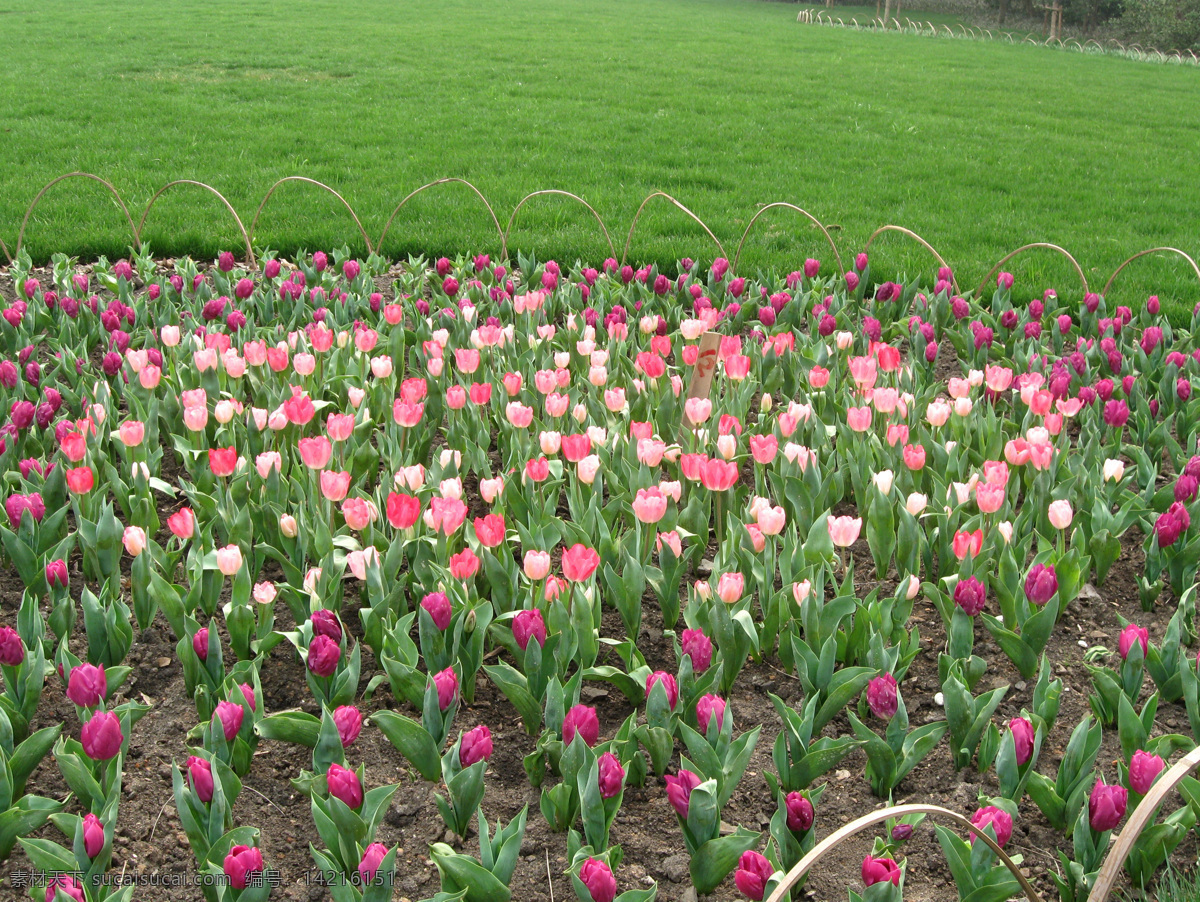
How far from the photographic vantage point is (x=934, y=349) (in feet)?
12.8

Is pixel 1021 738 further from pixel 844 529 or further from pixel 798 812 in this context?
pixel 844 529

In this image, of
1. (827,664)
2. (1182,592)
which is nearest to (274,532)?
(827,664)

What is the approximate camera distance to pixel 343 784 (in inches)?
67.0

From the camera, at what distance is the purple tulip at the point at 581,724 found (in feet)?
6.08

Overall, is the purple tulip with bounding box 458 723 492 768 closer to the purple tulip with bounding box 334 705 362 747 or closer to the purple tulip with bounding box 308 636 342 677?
the purple tulip with bounding box 334 705 362 747

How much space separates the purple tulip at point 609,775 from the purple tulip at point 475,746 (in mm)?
197

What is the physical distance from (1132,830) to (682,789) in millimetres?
679

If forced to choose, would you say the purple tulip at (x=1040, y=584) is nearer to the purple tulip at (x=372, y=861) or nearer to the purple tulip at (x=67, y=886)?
the purple tulip at (x=372, y=861)

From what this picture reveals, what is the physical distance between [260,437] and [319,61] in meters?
11.2

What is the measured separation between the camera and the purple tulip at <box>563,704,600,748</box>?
1854 mm

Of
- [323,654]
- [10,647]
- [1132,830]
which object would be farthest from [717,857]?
[10,647]

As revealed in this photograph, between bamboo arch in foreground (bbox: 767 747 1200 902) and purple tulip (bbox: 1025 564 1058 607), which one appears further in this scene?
purple tulip (bbox: 1025 564 1058 607)

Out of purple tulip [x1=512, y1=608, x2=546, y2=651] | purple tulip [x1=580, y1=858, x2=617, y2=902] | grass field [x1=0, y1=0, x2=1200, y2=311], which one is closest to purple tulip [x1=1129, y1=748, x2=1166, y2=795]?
purple tulip [x1=580, y1=858, x2=617, y2=902]

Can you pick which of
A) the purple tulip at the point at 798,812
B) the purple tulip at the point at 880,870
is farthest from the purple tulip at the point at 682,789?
the purple tulip at the point at 880,870
